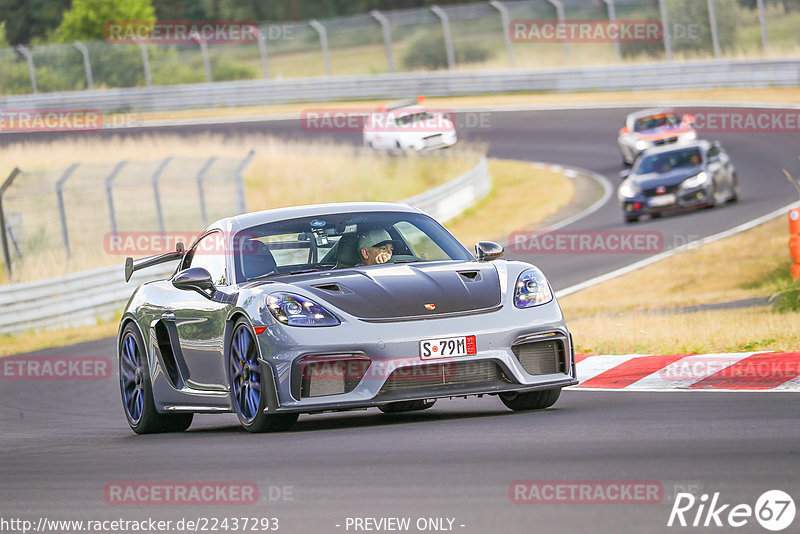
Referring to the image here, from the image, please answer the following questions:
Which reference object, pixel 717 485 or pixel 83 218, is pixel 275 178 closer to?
pixel 83 218

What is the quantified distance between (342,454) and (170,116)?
43456mm

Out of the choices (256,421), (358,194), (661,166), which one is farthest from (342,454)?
(358,194)

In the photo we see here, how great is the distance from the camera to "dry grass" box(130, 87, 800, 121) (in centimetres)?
3847

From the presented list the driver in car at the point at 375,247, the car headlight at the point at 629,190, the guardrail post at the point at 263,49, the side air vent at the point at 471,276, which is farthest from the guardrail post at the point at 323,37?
the side air vent at the point at 471,276

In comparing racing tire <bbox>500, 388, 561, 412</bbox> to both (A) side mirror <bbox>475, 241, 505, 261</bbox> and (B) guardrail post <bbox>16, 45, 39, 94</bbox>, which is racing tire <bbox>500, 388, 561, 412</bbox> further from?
(B) guardrail post <bbox>16, 45, 39, 94</bbox>

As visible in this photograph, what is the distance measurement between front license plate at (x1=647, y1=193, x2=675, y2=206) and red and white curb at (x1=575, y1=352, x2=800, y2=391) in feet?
47.1

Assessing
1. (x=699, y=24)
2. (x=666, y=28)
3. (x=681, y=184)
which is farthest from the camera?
A: (x=666, y=28)

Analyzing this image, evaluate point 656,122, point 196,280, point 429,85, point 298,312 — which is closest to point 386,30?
point 429,85

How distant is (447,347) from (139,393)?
10.2 ft

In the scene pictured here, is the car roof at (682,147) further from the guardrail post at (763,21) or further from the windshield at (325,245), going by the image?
the guardrail post at (763,21)

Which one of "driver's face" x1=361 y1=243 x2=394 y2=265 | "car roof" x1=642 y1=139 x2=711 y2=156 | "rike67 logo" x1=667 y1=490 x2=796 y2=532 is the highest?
"rike67 logo" x1=667 y1=490 x2=796 y2=532

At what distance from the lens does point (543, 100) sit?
144 ft

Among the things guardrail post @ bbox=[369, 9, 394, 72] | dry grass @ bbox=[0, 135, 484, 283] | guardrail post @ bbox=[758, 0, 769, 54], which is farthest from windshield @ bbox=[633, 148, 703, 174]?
guardrail post @ bbox=[369, 9, 394, 72]

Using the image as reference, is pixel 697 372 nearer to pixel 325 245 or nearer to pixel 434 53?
pixel 325 245
